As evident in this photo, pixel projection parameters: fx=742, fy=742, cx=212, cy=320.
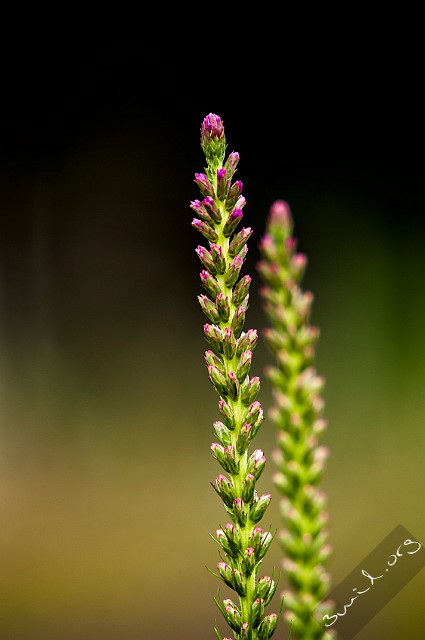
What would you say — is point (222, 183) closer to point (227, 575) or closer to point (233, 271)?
point (233, 271)

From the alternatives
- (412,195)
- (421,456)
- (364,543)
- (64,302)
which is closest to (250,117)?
(412,195)

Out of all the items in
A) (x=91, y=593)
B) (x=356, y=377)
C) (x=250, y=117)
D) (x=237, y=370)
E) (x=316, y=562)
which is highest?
(x=250, y=117)

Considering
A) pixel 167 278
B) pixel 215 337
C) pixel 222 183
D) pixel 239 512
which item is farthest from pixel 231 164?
pixel 167 278

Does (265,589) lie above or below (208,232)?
below

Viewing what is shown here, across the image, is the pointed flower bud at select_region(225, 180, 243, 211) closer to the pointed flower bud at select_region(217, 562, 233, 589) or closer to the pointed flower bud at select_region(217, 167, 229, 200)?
the pointed flower bud at select_region(217, 167, 229, 200)

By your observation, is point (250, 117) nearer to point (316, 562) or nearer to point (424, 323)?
point (424, 323)

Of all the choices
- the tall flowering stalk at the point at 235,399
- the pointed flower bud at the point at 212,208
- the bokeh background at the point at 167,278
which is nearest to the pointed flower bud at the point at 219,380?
the tall flowering stalk at the point at 235,399
